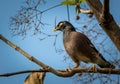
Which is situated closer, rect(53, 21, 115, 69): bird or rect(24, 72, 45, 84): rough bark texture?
rect(24, 72, 45, 84): rough bark texture

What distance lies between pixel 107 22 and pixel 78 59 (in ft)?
1.92

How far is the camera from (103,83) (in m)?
1.21

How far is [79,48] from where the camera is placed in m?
1.82

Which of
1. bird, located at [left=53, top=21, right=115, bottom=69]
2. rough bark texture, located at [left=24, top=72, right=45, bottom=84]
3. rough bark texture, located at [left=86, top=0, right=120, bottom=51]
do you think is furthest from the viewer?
bird, located at [left=53, top=21, right=115, bottom=69]

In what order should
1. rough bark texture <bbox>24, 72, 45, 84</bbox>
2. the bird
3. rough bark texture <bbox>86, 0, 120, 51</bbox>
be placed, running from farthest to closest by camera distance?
the bird < rough bark texture <bbox>24, 72, 45, 84</bbox> < rough bark texture <bbox>86, 0, 120, 51</bbox>

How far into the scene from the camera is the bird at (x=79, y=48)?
167 centimetres

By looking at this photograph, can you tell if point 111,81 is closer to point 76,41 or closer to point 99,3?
point 99,3

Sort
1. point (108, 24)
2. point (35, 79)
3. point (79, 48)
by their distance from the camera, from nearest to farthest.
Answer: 1. point (108, 24)
2. point (35, 79)
3. point (79, 48)

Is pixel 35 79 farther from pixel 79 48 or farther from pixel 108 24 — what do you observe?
pixel 79 48

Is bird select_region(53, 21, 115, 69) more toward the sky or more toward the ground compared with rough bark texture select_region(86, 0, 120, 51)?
more toward the ground

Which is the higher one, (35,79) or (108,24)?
(108,24)

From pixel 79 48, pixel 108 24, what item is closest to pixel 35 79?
pixel 108 24

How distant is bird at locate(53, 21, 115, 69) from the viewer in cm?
167

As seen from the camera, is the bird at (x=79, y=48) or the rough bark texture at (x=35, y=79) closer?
the rough bark texture at (x=35, y=79)
